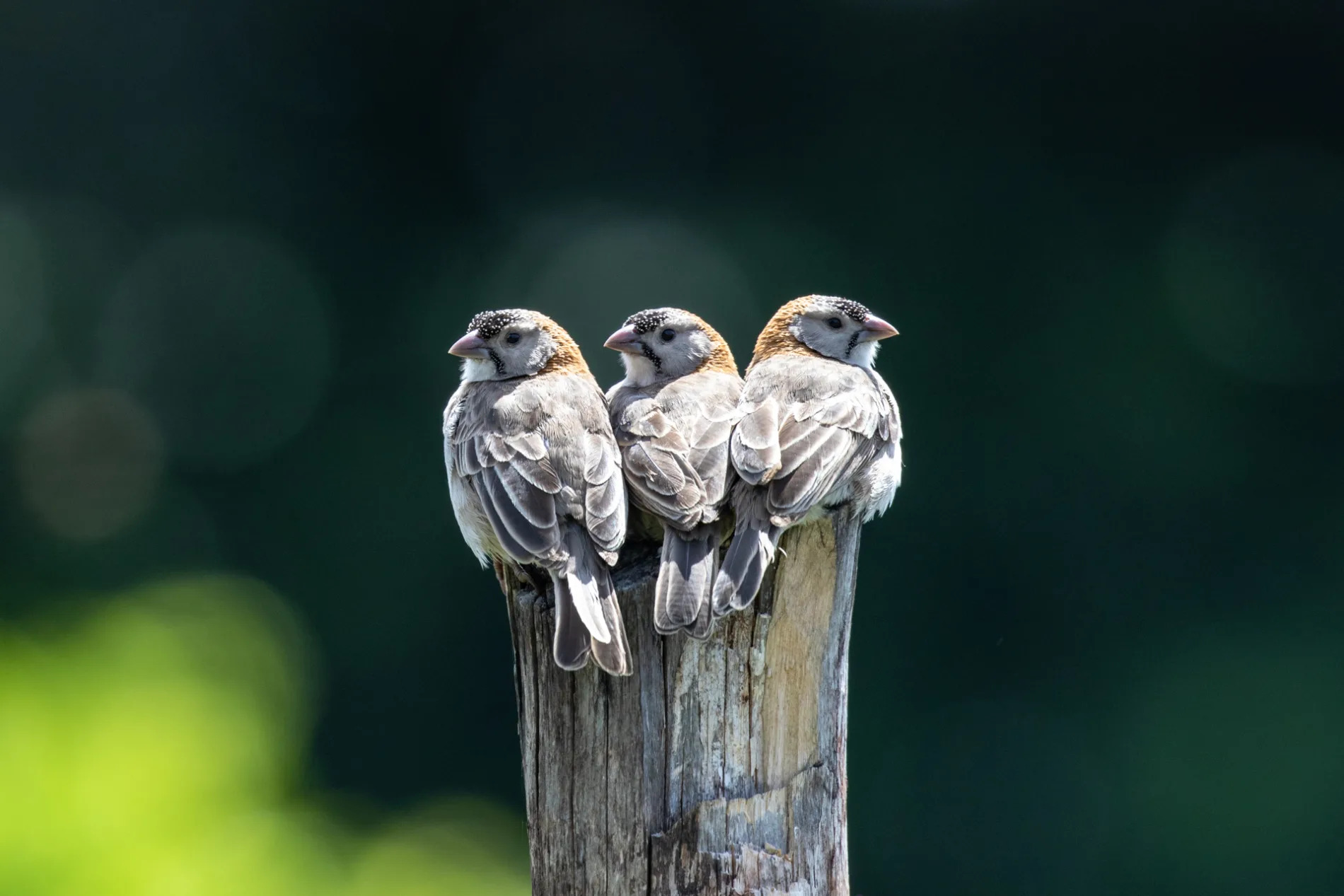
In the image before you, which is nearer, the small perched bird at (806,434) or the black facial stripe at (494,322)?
the small perched bird at (806,434)

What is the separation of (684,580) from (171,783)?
440 centimetres

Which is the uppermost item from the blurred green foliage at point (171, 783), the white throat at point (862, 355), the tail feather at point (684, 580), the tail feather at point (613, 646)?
the white throat at point (862, 355)

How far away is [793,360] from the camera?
5.63m

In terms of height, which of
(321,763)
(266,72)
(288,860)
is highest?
(266,72)

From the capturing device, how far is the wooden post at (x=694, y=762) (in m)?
3.73

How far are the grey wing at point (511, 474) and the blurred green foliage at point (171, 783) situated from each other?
9.34 ft

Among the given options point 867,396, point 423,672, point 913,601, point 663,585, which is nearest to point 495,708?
point 423,672

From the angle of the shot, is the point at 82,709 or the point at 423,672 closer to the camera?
the point at 82,709

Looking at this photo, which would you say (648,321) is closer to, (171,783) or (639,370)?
(639,370)

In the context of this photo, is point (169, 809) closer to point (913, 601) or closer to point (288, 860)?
point (288, 860)

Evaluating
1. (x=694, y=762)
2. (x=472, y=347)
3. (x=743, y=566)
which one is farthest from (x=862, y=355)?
(x=694, y=762)

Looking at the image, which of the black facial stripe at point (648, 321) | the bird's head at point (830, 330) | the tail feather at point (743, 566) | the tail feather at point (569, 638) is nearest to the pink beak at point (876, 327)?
the bird's head at point (830, 330)

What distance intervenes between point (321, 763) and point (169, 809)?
6.89 m

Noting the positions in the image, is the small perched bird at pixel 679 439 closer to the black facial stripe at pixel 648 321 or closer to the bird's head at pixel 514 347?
the black facial stripe at pixel 648 321
